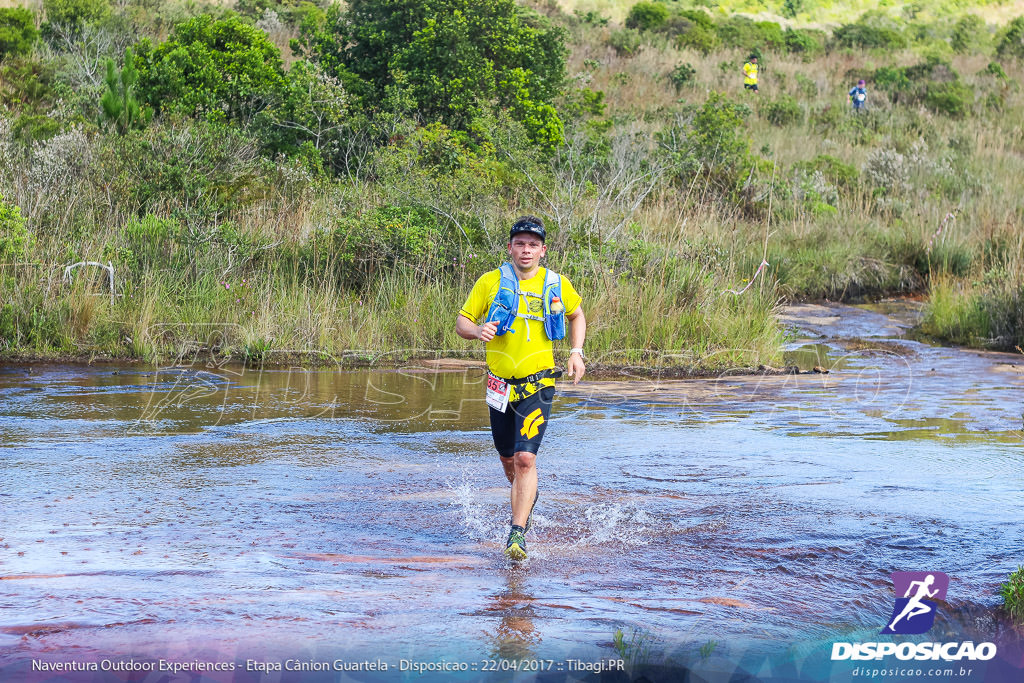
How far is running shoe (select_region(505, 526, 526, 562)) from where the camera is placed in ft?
20.1

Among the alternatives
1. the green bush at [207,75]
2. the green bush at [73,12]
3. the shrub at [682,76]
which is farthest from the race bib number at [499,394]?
the shrub at [682,76]

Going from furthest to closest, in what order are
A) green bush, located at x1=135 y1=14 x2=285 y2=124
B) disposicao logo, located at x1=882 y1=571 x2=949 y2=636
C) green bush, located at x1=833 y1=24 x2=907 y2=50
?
1. green bush, located at x1=833 y1=24 x2=907 y2=50
2. green bush, located at x1=135 y1=14 x2=285 y2=124
3. disposicao logo, located at x1=882 y1=571 x2=949 y2=636

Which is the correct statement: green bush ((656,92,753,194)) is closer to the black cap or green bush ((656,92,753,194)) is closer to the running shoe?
the black cap

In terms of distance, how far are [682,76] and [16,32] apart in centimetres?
1846

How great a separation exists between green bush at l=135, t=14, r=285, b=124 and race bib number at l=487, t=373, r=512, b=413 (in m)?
14.1

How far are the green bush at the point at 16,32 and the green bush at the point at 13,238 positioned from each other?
13.1m

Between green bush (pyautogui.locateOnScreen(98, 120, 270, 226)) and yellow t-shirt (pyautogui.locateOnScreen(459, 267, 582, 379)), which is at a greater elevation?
green bush (pyautogui.locateOnScreen(98, 120, 270, 226))

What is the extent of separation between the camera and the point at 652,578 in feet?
19.4

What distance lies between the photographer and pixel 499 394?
20.7ft

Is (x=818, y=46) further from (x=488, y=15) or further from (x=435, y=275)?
(x=435, y=275)

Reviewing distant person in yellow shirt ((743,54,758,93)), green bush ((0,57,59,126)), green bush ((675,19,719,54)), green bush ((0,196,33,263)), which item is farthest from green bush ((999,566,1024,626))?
green bush ((675,19,719,54))

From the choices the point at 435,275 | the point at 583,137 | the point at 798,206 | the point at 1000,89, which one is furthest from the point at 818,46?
the point at 435,275

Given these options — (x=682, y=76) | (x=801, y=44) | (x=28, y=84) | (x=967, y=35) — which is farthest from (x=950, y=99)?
(x=28, y=84)

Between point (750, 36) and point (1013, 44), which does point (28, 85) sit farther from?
point (1013, 44)
